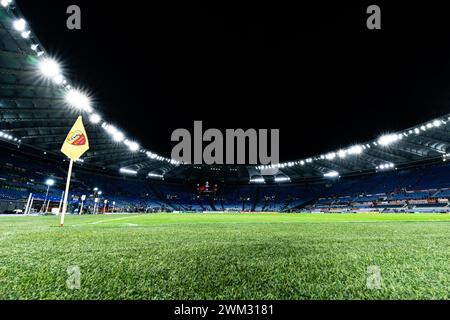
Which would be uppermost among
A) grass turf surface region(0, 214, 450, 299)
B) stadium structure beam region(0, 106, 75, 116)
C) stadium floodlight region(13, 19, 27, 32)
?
stadium floodlight region(13, 19, 27, 32)

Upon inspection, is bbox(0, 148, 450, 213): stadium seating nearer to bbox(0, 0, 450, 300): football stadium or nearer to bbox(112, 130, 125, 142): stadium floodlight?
bbox(0, 0, 450, 300): football stadium

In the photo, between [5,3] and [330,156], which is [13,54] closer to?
[5,3]

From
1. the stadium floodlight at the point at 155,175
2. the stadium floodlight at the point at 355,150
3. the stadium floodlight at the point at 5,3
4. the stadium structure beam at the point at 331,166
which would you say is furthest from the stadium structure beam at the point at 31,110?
the stadium structure beam at the point at 331,166

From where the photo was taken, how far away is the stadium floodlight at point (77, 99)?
20.3 metres

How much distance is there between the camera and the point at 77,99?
2048 cm

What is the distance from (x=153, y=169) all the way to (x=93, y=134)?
24.7 metres

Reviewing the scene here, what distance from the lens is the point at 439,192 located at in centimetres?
3325

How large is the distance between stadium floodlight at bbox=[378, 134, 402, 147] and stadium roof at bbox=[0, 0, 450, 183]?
4.5 inches

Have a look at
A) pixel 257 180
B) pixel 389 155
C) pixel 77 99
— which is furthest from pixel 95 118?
pixel 257 180

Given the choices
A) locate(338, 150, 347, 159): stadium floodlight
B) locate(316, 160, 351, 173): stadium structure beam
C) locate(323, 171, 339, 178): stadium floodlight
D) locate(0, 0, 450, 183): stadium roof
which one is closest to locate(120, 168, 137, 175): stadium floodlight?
locate(0, 0, 450, 183): stadium roof

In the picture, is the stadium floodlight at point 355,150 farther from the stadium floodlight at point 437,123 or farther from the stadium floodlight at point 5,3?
the stadium floodlight at point 5,3

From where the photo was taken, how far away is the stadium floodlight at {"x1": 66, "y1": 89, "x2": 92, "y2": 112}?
20.3 meters

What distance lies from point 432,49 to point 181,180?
58.8m

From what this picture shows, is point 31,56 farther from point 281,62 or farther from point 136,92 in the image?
point 281,62
